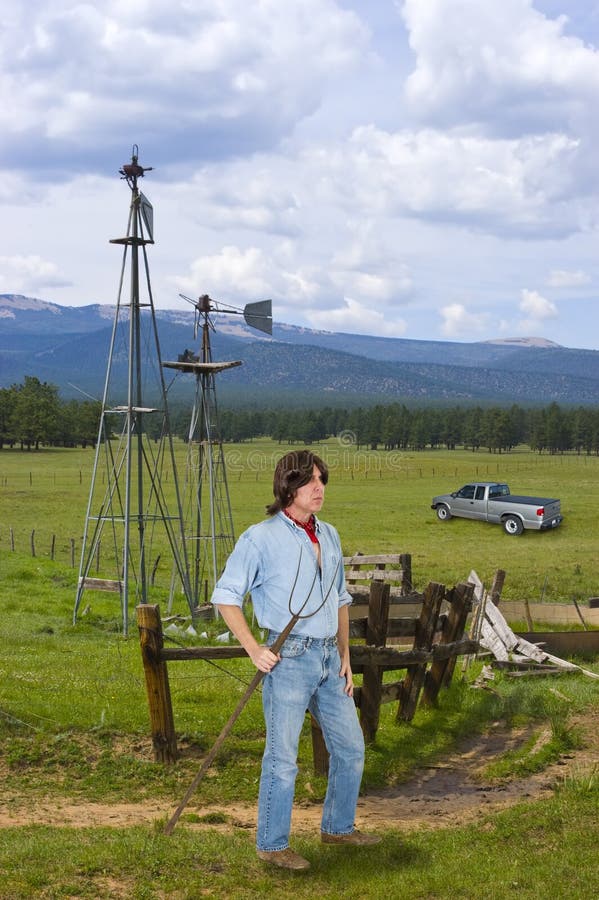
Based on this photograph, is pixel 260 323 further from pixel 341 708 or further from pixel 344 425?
pixel 344 425

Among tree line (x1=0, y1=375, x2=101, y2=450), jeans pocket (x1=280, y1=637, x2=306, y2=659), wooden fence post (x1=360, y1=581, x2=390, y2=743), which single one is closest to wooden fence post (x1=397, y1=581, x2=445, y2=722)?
wooden fence post (x1=360, y1=581, x2=390, y2=743)

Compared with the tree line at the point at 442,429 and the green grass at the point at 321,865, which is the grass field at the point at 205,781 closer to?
the green grass at the point at 321,865

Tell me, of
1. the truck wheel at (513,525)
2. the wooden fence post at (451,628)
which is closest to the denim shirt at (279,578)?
the wooden fence post at (451,628)

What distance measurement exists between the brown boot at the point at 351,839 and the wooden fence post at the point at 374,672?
9.53 feet

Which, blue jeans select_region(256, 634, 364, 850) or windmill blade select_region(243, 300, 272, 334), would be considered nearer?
blue jeans select_region(256, 634, 364, 850)

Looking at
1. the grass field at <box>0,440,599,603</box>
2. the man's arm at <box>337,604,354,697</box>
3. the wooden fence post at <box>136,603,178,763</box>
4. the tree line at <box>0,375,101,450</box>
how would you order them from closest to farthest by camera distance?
the man's arm at <box>337,604,354,697</box> < the wooden fence post at <box>136,603,178,763</box> < the grass field at <box>0,440,599,603</box> < the tree line at <box>0,375,101,450</box>

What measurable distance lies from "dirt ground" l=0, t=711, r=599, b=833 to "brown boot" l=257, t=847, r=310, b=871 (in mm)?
1245

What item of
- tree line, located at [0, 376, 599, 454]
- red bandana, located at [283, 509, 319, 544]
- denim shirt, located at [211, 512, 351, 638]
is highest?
tree line, located at [0, 376, 599, 454]

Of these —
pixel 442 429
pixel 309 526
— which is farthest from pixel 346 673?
pixel 442 429

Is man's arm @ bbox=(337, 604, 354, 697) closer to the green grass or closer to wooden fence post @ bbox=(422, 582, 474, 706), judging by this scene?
the green grass

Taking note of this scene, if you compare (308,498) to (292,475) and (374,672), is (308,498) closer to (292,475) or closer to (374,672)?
(292,475)

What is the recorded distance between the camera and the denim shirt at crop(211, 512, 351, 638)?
5918 mm

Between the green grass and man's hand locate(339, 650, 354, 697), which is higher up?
man's hand locate(339, 650, 354, 697)

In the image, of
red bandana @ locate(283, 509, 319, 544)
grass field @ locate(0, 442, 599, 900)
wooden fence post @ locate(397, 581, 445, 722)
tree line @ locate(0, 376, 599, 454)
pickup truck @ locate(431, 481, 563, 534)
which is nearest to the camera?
grass field @ locate(0, 442, 599, 900)
